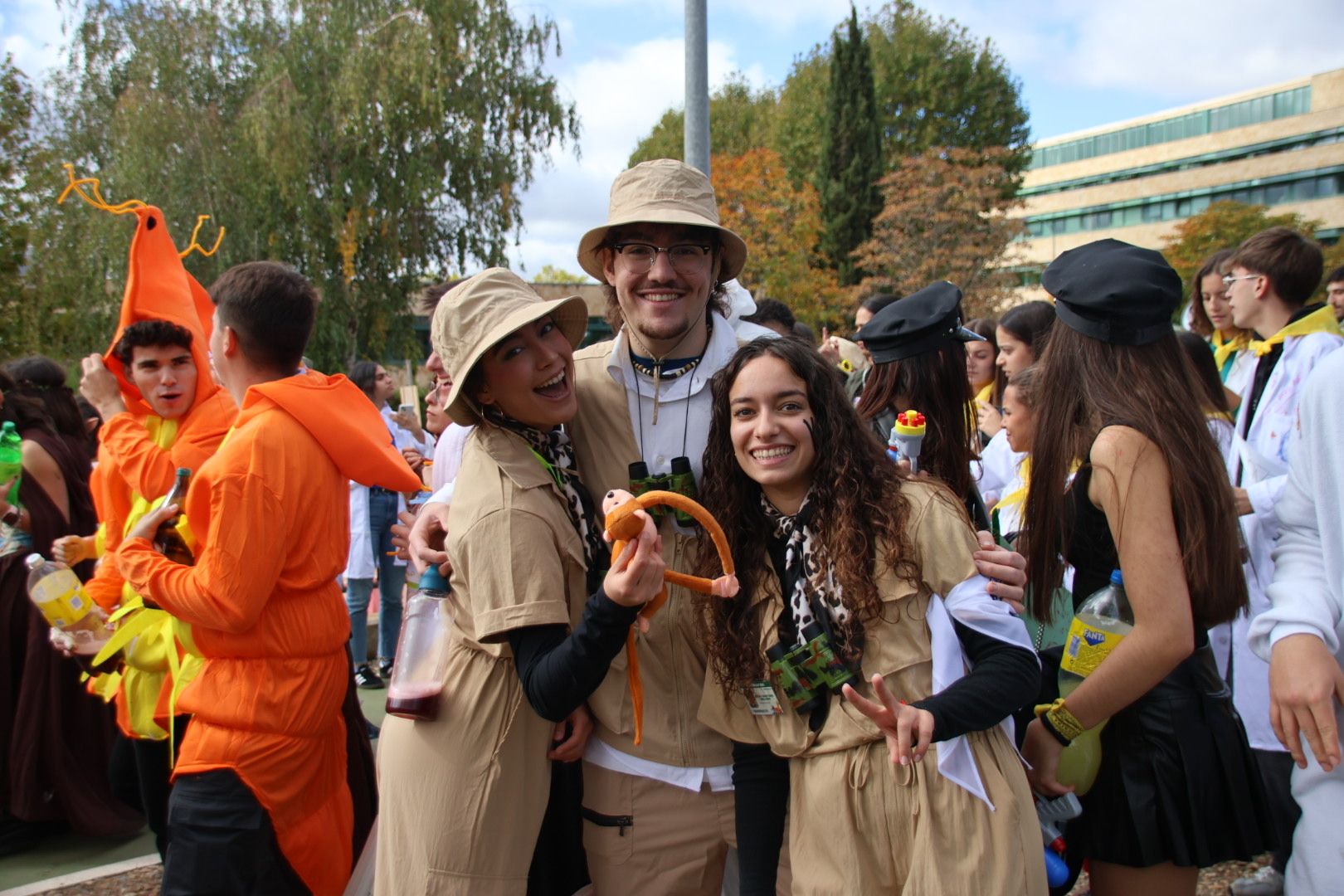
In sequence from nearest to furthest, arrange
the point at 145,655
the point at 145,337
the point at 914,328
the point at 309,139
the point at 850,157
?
1. the point at 914,328
2. the point at 145,655
3. the point at 145,337
4. the point at 309,139
5. the point at 850,157

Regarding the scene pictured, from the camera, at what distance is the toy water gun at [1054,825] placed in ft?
6.88

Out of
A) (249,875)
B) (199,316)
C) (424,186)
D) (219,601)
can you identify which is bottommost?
(249,875)

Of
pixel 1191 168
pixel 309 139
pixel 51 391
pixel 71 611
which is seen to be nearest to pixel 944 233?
pixel 309 139

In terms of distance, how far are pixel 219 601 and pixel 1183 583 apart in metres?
2.41

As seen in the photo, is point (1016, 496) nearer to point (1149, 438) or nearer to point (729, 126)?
point (1149, 438)

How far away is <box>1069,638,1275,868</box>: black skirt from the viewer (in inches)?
81.4

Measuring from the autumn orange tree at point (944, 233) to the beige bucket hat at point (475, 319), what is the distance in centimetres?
2353

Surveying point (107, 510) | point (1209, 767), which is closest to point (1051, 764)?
point (1209, 767)

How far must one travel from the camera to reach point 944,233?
84.3 feet

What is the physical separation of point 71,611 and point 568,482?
2.38 m

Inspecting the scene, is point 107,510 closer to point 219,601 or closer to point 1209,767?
point 219,601

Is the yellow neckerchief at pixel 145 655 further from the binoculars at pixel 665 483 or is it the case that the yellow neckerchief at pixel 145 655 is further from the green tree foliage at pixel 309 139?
the green tree foliage at pixel 309 139

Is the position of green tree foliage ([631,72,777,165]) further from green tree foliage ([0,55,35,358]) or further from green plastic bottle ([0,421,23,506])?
green plastic bottle ([0,421,23,506])

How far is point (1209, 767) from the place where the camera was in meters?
2.09
